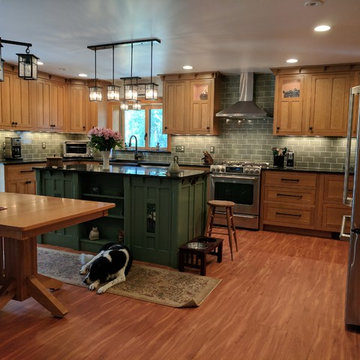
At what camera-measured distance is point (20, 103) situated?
20.3ft

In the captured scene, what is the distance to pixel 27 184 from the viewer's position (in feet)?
20.0

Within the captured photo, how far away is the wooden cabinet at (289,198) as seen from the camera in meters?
5.32

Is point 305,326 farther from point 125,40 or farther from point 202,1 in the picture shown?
point 125,40

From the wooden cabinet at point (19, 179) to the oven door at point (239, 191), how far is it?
2.94 metres

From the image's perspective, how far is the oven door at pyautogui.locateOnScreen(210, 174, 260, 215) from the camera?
5.59 m

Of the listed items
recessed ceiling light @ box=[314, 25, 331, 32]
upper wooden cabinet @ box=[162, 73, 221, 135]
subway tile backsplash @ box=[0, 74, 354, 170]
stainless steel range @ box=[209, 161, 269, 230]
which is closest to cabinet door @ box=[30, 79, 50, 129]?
subway tile backsplash @ box=[0, 74, 354, 170]

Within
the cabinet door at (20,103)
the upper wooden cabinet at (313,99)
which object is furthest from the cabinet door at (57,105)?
the upper wooden cabinet at (313,99)

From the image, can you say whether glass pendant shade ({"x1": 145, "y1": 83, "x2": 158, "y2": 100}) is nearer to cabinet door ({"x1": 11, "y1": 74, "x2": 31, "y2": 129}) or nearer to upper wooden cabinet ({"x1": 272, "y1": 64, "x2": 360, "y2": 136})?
upper wooden cabinet ({"x1": 272, "y1": 64, "x2": 360, "y2": 136})

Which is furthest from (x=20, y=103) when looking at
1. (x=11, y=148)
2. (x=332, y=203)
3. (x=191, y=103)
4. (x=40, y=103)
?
(x=332, y=203)

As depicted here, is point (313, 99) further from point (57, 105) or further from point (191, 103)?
point (57, 105)

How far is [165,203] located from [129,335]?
1.58 m

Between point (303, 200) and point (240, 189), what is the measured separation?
96cm

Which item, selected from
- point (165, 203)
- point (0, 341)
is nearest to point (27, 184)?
point (165, 203)

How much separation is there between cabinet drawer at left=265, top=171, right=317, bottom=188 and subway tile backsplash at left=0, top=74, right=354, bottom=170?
2.30 feet
